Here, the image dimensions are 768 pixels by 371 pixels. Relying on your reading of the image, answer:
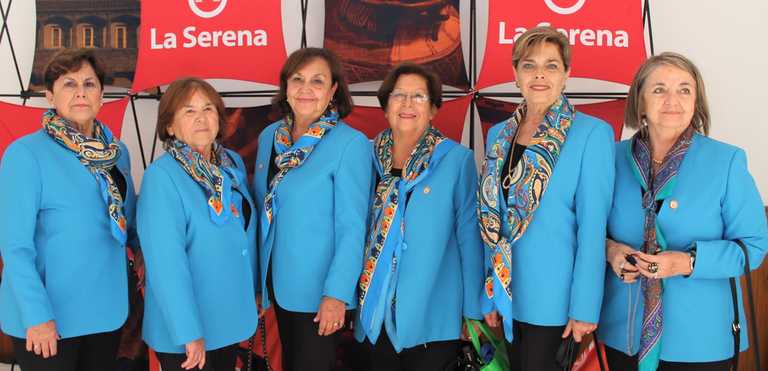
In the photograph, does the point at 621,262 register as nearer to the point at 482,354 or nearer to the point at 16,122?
the point at 482,354

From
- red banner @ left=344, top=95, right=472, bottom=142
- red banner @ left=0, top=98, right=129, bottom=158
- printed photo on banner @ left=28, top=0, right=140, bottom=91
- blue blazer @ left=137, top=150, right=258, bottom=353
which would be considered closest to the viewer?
blue blazer @ left=137, top=150, right=258, bottom=353

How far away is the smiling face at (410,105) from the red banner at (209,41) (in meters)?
1.13

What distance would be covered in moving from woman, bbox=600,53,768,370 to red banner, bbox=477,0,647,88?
3.47 feet

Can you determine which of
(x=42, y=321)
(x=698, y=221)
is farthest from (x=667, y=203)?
(x=42, y=321)

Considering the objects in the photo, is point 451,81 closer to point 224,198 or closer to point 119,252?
point 224,198

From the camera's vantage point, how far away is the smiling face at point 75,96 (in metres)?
2.06

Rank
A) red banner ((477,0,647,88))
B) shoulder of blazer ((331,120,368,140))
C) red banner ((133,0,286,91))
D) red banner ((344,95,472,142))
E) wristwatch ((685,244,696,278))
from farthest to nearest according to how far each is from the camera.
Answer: red banner ((133,0,286,91)), red banner ((344,95,472,142)), red banner ((477,0,647,88)), shoulder of blazer ((331,120,368,140)), wristwatch ((685,244,696,278))

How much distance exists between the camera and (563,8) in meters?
2.93

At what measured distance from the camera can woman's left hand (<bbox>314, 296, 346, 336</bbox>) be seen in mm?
2057

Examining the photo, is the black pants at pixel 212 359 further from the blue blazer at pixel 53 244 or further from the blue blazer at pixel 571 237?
the blue blazer at pixel 571 237

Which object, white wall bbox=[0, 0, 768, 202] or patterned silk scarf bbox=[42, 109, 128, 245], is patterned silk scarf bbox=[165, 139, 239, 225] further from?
white wall bbox=[0, 0, 768, 202]

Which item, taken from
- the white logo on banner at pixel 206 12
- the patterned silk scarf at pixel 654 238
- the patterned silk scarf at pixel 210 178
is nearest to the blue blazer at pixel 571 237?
the patterned silk scarf at pixel 654 238

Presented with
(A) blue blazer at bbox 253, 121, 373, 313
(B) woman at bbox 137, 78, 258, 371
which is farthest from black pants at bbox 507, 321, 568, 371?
(B) woman at bbox 137, 78, 258, 371

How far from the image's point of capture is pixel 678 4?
10.7ft
